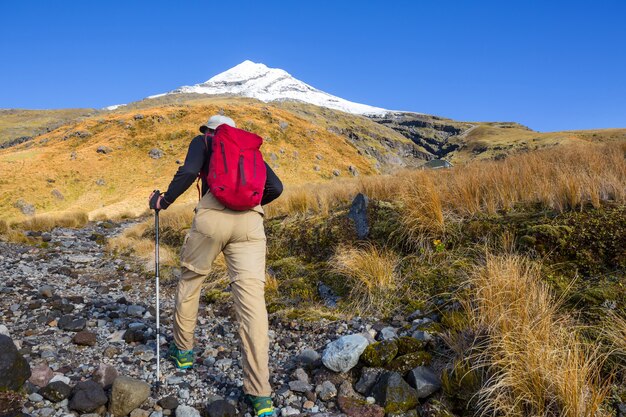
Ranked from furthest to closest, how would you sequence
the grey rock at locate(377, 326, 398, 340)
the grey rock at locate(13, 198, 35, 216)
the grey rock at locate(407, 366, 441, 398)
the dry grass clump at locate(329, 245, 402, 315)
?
the grey rock at locate(13, 198, 35, 216) < the dry grass clump at locate(329, 245, 402, 315) < the grey rock at locate(377, 326, 398, 340) < the grey rock at locate(407, 366, 441, 398)

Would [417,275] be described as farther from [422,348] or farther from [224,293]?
[224,293]

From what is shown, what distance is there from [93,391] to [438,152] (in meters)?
138

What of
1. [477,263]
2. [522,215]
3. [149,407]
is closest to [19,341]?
[149,407]

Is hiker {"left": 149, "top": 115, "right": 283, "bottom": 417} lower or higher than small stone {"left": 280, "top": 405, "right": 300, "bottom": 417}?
higher

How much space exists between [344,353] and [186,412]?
1426 mm

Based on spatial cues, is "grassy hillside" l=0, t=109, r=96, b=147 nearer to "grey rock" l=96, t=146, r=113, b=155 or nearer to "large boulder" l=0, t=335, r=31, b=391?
Result: "grey rock" l=96, t=146, r=113, b=155

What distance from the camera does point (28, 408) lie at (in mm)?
2912

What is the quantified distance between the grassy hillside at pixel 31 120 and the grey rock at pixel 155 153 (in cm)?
7309

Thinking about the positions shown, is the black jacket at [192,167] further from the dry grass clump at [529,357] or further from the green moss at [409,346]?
the dry grass clump at [529,357]

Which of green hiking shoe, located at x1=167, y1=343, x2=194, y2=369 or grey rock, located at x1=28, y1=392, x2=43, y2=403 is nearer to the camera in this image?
grey rock, located at x1=28, y1=392, x2=43, y2=403

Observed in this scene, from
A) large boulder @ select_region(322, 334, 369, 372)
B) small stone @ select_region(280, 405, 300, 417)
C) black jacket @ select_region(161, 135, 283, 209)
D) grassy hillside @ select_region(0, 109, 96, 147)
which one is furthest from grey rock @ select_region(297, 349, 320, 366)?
grassy hillside @ select_region(0, 109, 96, 147)

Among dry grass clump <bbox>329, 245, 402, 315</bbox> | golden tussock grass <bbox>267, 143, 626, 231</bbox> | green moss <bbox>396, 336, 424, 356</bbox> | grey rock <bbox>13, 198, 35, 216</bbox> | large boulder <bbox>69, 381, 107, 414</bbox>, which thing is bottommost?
grey rock <bbox>13, 198, 35, 216</bbox>

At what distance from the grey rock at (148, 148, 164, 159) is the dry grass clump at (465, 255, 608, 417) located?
40.8 meters

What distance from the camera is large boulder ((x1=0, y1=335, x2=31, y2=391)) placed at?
283cm
